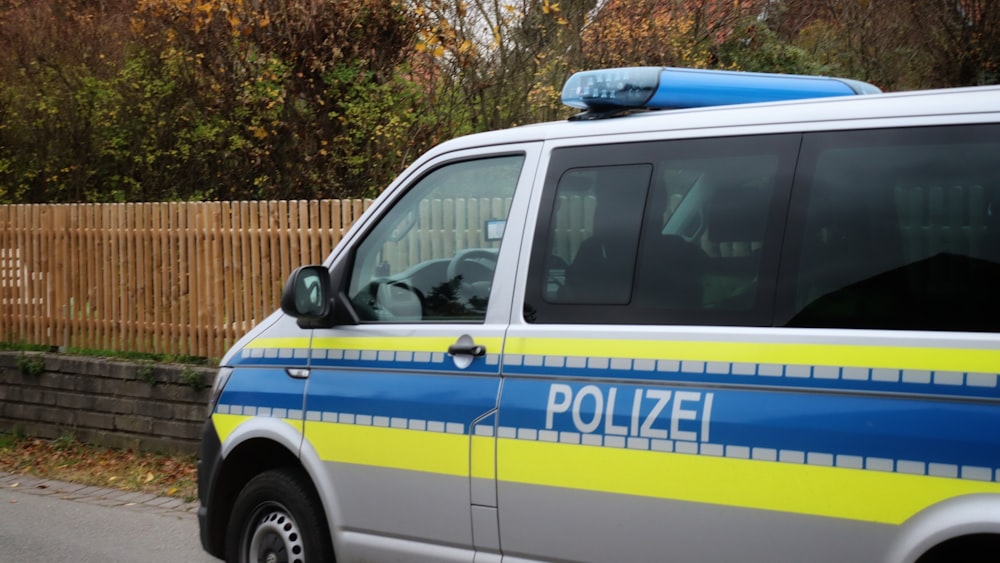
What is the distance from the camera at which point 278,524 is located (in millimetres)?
4742

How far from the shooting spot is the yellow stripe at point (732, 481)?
9.80ft

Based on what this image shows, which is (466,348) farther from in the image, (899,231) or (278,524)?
(899,231)

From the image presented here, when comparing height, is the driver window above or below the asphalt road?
above

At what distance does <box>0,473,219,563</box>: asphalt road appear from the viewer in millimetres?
6555

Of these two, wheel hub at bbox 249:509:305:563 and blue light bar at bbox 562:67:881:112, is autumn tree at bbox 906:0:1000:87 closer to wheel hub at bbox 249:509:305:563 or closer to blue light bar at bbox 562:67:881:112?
blue light bar at bbox 562:67:881:112

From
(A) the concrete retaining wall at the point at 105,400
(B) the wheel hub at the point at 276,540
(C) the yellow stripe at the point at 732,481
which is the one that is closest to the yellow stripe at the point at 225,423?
(B) the wheel hub at the point at 276,540

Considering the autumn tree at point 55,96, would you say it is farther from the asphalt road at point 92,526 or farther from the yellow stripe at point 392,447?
the yellow stripe at point 392,447

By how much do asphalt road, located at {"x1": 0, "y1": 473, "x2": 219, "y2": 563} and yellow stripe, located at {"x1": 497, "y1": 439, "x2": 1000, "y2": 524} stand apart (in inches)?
130

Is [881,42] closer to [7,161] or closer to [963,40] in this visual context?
[963,40]

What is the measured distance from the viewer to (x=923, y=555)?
2980 mm

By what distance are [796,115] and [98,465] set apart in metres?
7.30

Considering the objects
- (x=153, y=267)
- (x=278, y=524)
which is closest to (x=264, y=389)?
(x=278, y=524)

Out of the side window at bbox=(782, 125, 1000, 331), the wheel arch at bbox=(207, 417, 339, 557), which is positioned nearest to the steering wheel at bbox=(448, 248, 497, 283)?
the wheel arch at bbox=(207, 417, 339, 557)

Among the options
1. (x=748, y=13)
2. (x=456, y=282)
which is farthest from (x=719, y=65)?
(x=456, y=282)
